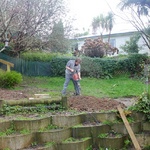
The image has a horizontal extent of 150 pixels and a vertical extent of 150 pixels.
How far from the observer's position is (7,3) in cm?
1014

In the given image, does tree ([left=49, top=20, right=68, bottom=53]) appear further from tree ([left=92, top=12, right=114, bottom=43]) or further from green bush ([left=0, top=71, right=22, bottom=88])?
tree ([left=92, top=12, right=114, bottom=43])

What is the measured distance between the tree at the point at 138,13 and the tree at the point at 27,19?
11.9 feet

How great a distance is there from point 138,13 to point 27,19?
5791 mm

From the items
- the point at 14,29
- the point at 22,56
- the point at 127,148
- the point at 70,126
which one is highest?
the point at 14,29

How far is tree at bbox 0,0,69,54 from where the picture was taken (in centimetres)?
1014

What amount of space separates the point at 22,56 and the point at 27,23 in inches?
127

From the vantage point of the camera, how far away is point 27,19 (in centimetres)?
1105

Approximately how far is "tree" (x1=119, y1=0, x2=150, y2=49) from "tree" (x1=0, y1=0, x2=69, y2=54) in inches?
143

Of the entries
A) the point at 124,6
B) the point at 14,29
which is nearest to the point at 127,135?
the point at 14,29

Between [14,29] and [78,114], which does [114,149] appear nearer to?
[78,114]

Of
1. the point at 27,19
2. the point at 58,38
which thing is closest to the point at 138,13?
the point at 58,38

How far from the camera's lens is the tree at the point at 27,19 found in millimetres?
10141

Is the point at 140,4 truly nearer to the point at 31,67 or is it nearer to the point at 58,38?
the point at 58,38

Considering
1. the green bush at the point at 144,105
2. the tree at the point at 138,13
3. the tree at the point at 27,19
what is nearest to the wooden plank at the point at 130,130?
the green bush at the point at 144,105
